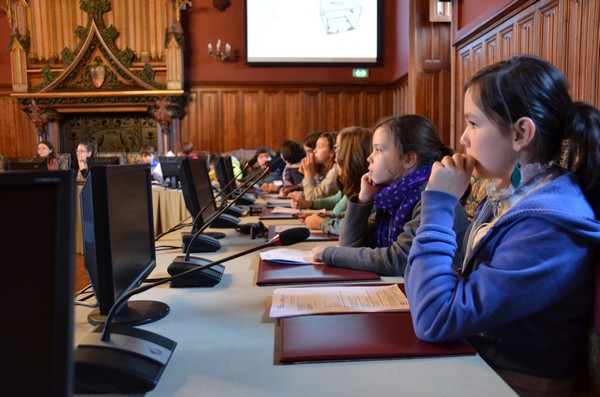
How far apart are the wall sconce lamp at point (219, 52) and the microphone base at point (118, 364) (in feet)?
25.6

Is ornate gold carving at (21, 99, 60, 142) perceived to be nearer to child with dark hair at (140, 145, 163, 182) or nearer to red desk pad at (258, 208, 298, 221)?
child with dark hair at (140, 145, 163, 182)

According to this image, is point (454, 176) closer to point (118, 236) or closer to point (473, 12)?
point (118, 236)

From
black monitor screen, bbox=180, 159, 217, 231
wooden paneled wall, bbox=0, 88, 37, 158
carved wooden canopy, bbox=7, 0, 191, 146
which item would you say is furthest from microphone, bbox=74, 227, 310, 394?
wooden paneled wall, bbox=0, 88, 37, 158

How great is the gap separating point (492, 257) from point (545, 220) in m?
0.13

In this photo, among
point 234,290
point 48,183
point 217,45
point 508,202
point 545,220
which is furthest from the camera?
point 217,45

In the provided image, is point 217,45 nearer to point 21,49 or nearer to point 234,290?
point 21,49

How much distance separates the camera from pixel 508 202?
3.73ft

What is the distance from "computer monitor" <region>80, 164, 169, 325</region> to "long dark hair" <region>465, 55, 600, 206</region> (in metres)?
0.78

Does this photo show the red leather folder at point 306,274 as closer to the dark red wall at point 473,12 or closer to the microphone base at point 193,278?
the microphone base at point 193,278

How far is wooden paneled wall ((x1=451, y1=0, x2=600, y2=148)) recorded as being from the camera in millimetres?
2795

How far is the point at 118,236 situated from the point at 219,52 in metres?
7.65

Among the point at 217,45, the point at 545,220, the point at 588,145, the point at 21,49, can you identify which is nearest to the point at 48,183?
the point at 545,220

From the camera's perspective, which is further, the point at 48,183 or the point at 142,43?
the point at 142,43

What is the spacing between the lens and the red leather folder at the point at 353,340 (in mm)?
933
